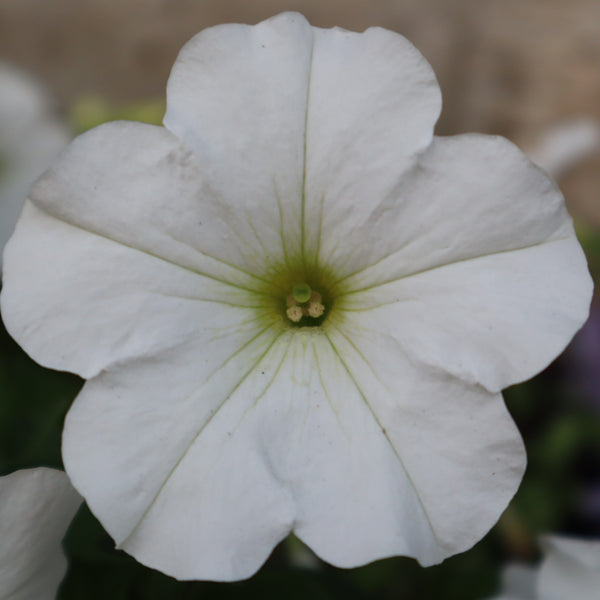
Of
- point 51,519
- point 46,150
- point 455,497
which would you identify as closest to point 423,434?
point 455,497

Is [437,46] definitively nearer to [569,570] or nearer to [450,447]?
[569,570]

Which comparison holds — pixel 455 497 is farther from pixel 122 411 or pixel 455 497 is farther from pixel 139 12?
pixel 139 12

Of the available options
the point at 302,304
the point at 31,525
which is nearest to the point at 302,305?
the point at 302,304

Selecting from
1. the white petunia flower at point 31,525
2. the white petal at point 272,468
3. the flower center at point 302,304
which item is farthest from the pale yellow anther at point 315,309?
the white petunia flower at point 31,525

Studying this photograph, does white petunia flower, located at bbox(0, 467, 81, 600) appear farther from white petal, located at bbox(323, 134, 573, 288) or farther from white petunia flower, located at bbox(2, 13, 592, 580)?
white petal, located at bbox(323, 134, 573, 288)

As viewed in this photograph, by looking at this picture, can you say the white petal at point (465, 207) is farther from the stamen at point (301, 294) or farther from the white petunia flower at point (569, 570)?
the white petunia flower at point (569, 570)

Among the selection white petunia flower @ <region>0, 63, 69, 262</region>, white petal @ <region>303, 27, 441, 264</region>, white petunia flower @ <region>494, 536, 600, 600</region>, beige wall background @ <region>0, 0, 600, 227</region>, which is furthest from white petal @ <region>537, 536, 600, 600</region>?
beige wall background @ <region>0, 0, 600, 227</region>
